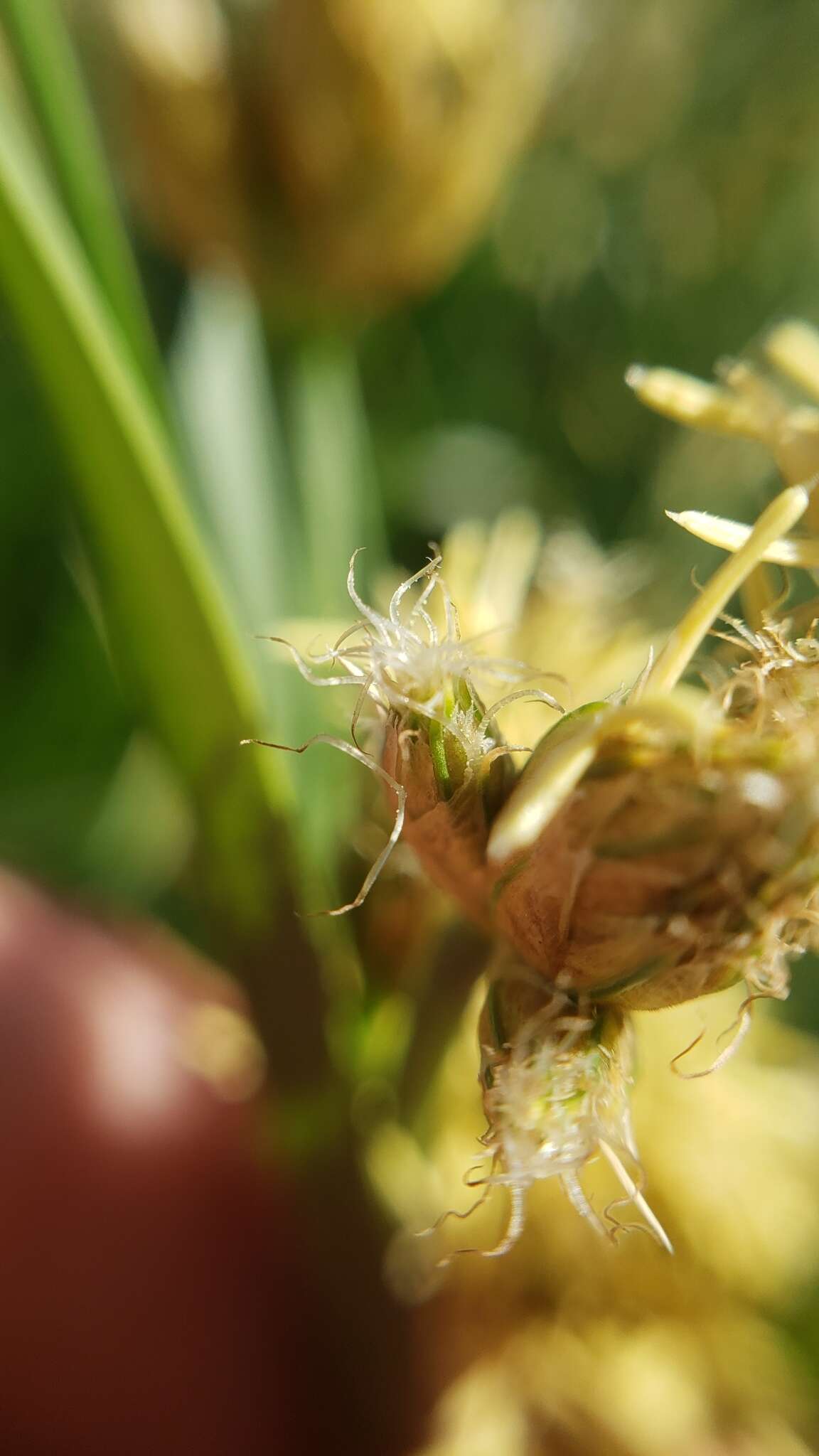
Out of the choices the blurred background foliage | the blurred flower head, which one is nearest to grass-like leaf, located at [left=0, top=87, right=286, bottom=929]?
the blurred background foliage

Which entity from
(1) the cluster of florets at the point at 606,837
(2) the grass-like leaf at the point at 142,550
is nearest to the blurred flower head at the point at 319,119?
(2) the grass-like leaf at the point at 142,550

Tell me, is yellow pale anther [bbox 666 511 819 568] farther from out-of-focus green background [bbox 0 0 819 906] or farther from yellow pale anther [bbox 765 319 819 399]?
out-of-focus green background [bbox 0 0 819 906]

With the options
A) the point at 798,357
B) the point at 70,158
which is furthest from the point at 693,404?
the point at 70,158

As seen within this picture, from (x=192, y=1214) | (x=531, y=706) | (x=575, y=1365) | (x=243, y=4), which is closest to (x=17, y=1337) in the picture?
(x=192, y=1214)

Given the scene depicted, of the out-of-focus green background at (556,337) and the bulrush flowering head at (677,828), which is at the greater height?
the bulrush flowering head at (677,828)

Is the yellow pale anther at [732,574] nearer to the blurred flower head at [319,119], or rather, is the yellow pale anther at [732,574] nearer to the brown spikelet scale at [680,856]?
the brown spikelet scale at [680,856]
